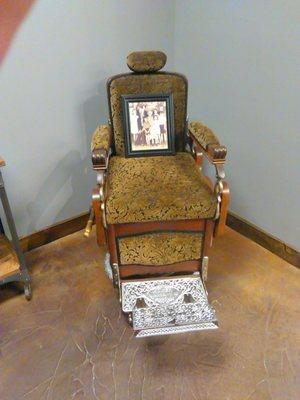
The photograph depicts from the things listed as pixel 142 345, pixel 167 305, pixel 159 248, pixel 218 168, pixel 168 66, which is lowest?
pixel 142 345

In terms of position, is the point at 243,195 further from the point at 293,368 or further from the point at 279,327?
the point at 293,368

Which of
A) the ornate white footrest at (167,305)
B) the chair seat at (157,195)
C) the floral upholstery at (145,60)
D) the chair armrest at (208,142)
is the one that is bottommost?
the ornate white footrest at (167,305)

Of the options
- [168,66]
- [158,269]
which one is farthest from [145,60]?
[158,269]

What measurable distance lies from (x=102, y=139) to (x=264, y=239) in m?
1.26

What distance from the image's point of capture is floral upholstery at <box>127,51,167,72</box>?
163 centimetres

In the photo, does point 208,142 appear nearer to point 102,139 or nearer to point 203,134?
point 203,134

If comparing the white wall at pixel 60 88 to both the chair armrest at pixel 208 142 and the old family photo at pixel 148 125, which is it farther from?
the chair armrest at pixel 208 142

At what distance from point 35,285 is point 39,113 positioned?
102 centimetres

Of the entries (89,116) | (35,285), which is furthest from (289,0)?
(35,285)

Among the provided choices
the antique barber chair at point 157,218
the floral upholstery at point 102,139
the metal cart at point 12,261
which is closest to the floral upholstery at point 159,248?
the antique barber chair at point 157,218

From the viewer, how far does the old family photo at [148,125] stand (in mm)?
1717

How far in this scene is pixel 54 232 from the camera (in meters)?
2.10

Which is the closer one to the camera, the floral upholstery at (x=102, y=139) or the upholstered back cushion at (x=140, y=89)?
the floral upholstery at (x=102, y=139)

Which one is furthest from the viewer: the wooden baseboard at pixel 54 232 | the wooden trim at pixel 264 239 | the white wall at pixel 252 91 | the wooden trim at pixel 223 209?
the wooden baseboard at pixel 54 232
